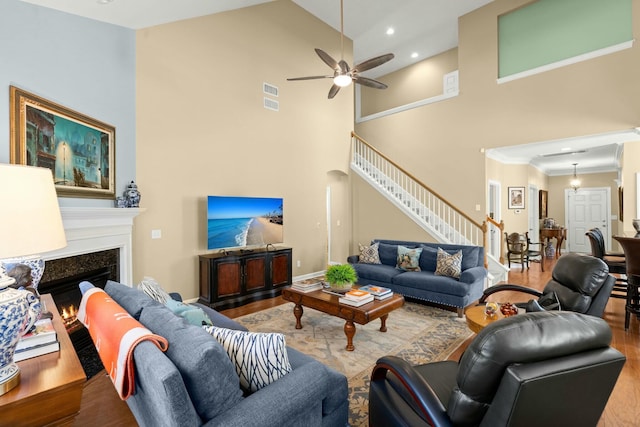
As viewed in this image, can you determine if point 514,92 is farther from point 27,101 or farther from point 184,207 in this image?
point 27,101

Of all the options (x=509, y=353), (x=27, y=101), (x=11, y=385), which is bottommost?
(x=11, y=385)

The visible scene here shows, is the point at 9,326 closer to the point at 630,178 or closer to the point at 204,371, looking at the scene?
the point at 204,371

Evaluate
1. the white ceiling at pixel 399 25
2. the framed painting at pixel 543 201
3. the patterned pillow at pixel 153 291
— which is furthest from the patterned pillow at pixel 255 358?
the framed painting at pixel 543 201

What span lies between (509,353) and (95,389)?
2883mm

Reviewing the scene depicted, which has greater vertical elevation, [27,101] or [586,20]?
[586,20]

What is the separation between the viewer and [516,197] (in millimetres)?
7508

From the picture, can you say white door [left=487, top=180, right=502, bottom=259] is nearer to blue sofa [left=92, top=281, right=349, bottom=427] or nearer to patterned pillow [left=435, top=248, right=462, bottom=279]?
patterned pillow [left=435, top=248, right=462, bottom=279]

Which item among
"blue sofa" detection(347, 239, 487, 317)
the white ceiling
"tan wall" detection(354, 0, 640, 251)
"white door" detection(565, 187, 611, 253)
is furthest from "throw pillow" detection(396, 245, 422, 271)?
"white door" detection(565, 187, 611, 253)

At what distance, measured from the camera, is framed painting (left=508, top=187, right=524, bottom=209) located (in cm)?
741

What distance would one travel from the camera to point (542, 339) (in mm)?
1048

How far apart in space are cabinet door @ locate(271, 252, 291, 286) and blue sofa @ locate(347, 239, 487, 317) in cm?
113

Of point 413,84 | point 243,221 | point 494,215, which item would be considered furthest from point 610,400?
point 413,84

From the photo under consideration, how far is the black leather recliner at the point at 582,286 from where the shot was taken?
234 centimetres

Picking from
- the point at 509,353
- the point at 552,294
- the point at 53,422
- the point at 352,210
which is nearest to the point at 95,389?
the point at 53,422
